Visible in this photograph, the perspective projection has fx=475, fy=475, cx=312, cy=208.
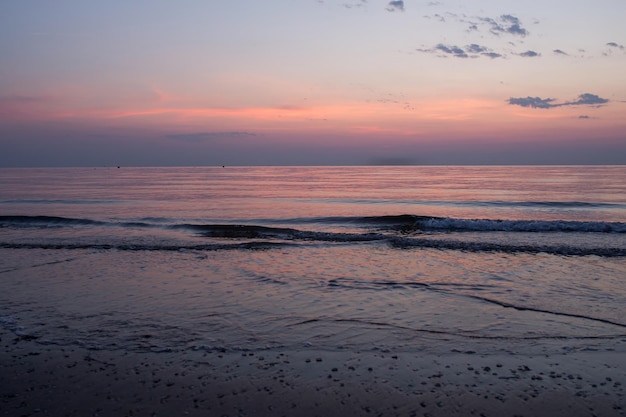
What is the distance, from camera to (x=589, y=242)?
18.9 meters

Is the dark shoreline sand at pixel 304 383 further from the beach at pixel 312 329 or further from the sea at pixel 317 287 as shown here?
the sea at pixel 317 287

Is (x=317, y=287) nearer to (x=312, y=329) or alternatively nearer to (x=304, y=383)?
(x=312, y=329)

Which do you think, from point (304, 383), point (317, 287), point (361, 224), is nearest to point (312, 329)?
point (304, 383)

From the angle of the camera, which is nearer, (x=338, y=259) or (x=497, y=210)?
(x=338, y=259)

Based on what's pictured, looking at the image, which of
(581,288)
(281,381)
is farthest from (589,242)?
(281,381)

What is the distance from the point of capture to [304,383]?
5.70 metres

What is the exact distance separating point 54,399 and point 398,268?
377 inches

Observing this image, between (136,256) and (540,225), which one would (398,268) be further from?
(540,225)

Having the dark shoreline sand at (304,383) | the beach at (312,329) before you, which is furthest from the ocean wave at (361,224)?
the dark shoreline sand at (304,383)

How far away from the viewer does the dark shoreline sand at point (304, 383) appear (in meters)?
5.04

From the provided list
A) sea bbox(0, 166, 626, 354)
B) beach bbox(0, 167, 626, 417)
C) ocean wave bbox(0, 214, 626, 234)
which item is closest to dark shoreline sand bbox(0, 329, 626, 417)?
beach bbox(0, 167, 626, 417)

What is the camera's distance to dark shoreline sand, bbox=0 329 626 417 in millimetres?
5035

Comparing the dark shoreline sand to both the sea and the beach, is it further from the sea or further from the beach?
the sea

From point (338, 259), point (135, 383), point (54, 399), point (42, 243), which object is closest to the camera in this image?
point (54, 399)
